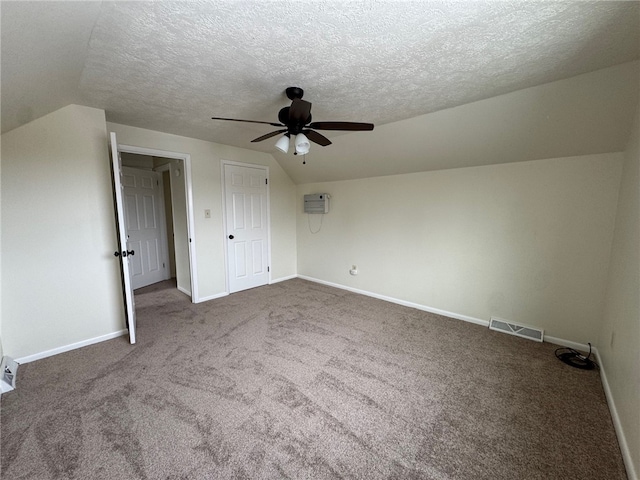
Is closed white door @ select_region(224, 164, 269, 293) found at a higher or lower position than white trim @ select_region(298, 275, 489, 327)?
higher

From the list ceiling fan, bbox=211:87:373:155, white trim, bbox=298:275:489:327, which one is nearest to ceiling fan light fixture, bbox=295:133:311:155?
ceiling fan, bbox=211:87:373:155

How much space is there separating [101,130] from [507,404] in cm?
426

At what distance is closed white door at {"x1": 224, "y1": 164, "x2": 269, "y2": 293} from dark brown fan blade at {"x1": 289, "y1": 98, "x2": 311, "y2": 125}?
7.53ft

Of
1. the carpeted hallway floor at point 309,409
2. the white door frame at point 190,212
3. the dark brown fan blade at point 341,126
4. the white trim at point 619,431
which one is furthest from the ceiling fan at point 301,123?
the white trim at point 619,431

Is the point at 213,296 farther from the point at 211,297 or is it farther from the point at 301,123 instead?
the point at 301,123

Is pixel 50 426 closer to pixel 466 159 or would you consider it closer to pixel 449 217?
pixel 449 217

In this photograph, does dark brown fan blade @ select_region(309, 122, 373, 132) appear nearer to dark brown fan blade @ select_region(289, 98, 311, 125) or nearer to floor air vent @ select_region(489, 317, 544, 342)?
dark brown fan blade @ select_region(289, 98, 311, 125)

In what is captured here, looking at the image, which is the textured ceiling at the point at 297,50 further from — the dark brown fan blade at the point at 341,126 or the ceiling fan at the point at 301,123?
the dark brown fan blade at the point at 341,126

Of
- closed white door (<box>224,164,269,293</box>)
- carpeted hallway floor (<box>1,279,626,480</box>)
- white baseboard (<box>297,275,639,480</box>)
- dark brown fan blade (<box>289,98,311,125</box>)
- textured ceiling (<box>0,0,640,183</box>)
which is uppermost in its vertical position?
textured ceiling (<box>0,0,640,183</box>)

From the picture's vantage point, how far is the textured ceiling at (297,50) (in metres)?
1.23

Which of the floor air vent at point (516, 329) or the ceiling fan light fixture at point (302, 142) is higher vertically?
the ceiling fan light fixture at point (302, 142)

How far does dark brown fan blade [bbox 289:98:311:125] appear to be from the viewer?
1.86 metres

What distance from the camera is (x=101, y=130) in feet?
8.25

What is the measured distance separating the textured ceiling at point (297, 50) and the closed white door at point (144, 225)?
2.14 metres
